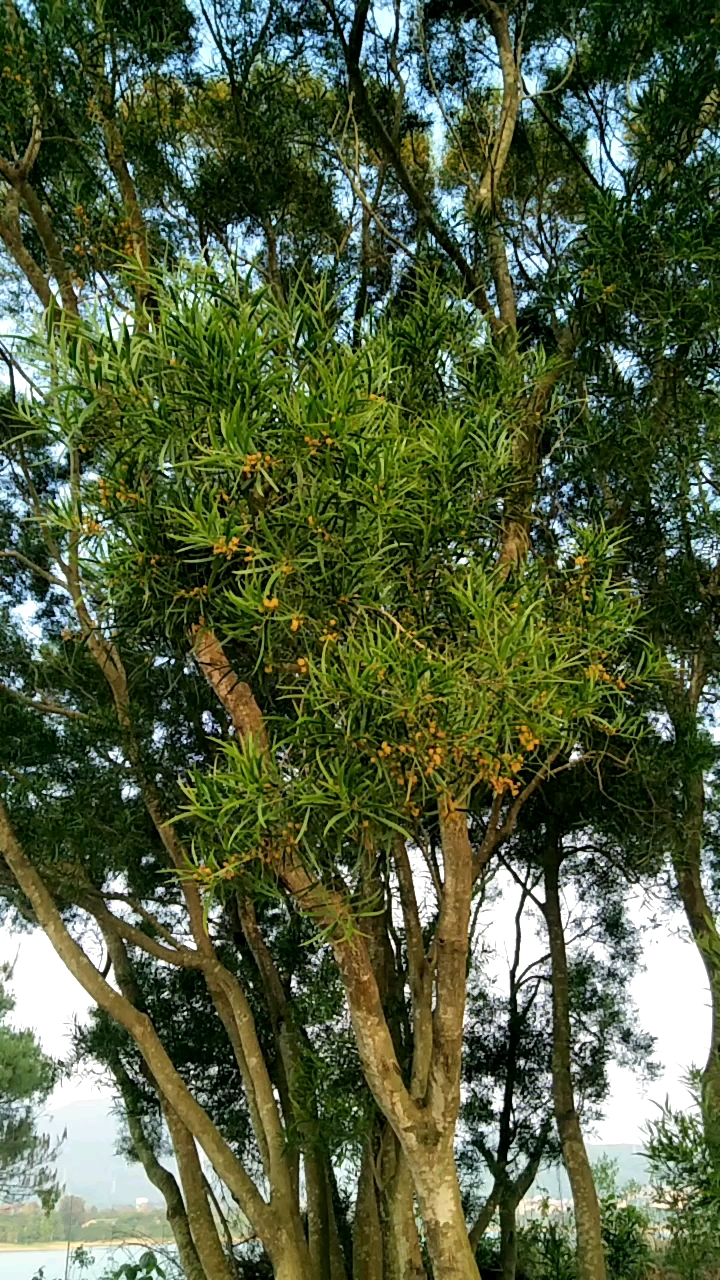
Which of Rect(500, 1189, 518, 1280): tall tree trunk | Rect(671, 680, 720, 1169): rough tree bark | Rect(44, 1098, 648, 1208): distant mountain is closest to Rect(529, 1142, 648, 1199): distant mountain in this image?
Rect(44, 1098, 648, 1208): distant mountain

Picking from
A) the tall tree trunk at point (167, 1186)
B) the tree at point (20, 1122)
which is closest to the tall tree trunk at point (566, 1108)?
the tall tree trunk at point (167, 1186)

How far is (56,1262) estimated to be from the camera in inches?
239

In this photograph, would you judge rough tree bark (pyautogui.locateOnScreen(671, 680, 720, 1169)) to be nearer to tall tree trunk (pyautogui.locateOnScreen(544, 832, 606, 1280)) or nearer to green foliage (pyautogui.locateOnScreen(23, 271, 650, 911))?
tall tree trunk (pyautogui.locateOnScreen(544, 832, 606, 1280))

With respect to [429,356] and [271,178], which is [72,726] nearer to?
[429,356]

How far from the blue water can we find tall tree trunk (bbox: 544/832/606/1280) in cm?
260

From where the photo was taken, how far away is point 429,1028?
3.34m

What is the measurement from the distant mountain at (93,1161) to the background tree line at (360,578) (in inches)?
25.9

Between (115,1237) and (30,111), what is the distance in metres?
5.85

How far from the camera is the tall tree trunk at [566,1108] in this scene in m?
4.25

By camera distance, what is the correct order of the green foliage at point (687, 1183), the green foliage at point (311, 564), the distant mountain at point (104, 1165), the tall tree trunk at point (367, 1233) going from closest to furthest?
1. the green foliage at point (311, 564)
2. the green foliage at point (687, 1183)
3. the tall tree trunk at point (367, 1233)
4. the distant mountain at point (104, 1165)

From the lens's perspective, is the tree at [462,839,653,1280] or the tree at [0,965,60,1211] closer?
the tree at [462,839,653,1280]

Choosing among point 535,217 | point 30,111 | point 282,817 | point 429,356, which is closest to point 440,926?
point 282,817

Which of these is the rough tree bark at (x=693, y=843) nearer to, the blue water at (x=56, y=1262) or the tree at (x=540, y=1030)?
the tree at (x=540, y=1030)

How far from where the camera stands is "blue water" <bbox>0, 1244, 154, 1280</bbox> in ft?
18.5
